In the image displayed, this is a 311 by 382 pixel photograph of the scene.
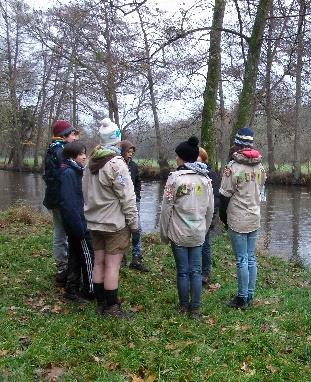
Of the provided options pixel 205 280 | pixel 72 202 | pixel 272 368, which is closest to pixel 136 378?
pixel 272 368

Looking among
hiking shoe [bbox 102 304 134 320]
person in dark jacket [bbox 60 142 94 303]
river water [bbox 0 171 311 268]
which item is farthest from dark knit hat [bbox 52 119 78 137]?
river water [bbox 0 171 311 268]

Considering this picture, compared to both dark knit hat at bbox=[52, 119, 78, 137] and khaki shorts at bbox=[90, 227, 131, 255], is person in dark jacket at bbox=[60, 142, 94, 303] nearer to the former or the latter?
khaki shorts at bbox=[90, 227, 131, 255]

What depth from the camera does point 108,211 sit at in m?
5.39

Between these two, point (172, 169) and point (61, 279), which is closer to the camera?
point (61, 279)

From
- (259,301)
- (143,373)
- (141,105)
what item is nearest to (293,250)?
(259,301)

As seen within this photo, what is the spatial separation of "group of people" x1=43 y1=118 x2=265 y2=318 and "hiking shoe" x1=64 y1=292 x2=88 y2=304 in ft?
0.04

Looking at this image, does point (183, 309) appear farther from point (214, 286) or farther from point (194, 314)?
point (214, 286)

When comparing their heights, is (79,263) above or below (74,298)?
above

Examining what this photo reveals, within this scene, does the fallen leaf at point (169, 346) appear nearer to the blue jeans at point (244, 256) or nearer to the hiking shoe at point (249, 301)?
the blue jeans at point (244, 256)

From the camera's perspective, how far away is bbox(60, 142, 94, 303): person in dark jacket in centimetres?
576

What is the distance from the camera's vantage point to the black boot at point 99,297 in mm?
5602

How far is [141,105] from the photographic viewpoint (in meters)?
31.8

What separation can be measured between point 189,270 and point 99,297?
1107mm

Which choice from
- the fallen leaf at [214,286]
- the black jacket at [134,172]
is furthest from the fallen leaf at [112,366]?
the black jacket at [134,172]
